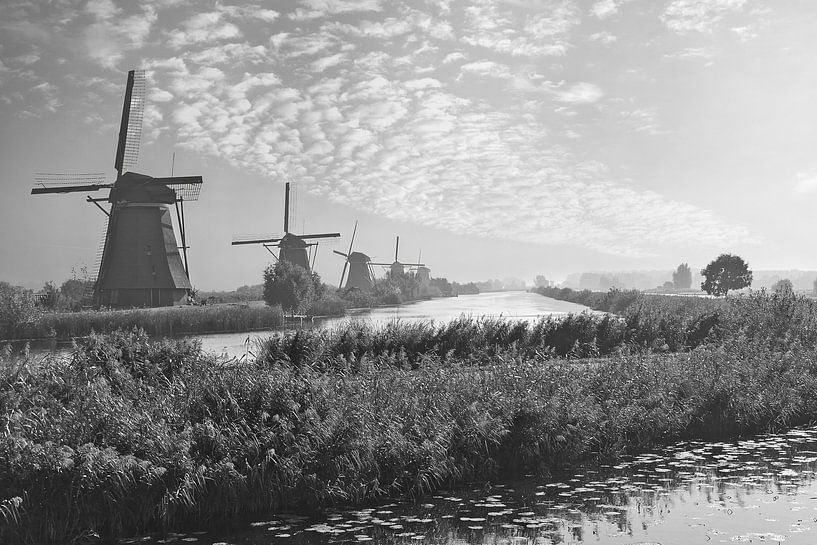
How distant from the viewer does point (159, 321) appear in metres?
40.8

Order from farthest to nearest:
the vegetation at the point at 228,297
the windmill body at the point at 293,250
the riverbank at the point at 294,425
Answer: the windmill body at the point at 293,250 < the vegetation at the point at 228,297 < the riverbank at the point at 294,425

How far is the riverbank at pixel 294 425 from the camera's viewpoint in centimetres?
870

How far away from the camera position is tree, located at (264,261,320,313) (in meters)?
57.1

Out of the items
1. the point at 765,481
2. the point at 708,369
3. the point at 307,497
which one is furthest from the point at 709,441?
the point at 307,497

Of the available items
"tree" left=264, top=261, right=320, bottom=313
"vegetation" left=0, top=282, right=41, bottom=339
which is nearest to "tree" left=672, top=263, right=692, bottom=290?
"tree" left=264, top=261, right=320, bottom=313

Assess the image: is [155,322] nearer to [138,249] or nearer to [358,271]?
[138,249]

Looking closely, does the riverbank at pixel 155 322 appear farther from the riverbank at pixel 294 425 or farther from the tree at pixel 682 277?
the tree at pixel 682 277

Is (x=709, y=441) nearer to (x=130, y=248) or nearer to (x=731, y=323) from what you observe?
(x=731, y=323)

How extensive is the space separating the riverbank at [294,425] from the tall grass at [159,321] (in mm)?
24178

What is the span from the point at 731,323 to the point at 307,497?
21608 millimetres

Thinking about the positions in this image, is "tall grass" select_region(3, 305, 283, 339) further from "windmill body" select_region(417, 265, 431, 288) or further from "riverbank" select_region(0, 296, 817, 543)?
"windmill body" select_region(417, 265, 431, 288)

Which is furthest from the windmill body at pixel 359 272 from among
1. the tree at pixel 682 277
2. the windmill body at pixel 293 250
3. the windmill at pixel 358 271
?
the tree at pixel 682 277

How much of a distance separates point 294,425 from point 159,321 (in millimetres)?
33065

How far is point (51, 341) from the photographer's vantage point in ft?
123
